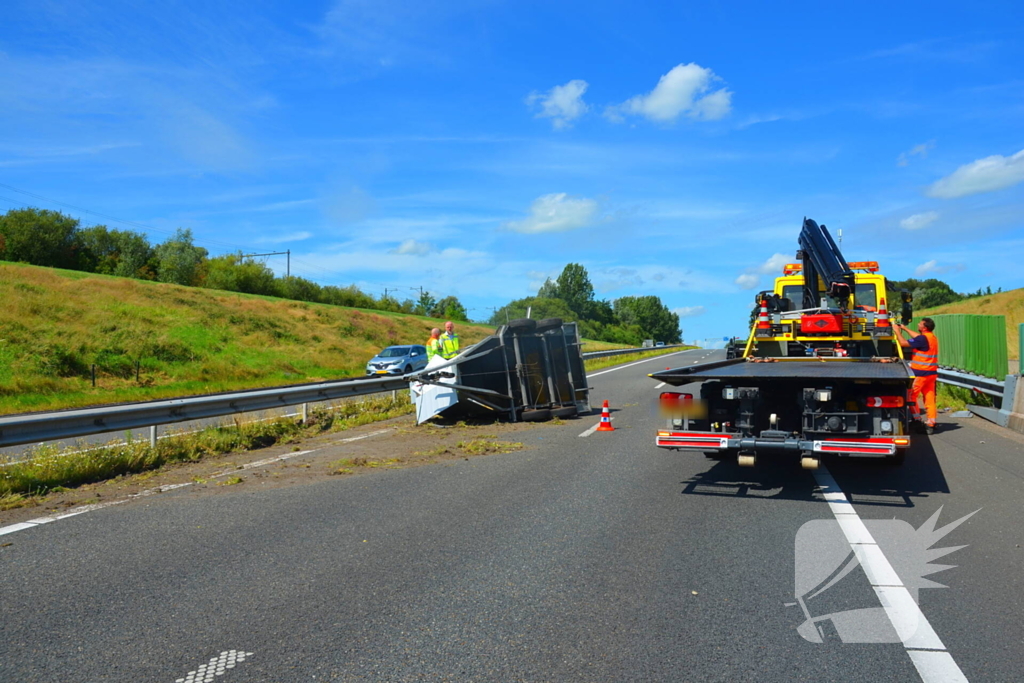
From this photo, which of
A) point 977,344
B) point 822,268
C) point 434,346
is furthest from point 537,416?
point 977,344

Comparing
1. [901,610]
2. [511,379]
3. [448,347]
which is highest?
[448,347]

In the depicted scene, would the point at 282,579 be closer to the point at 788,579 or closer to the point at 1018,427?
the point at 788,579

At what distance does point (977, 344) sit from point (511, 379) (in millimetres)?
10946

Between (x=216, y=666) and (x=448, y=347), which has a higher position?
(x=448, y=347)

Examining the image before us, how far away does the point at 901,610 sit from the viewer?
14.7 ft

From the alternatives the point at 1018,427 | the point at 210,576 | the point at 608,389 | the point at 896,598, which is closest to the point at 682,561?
the point at 896,598

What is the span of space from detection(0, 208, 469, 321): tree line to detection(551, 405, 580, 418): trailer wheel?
59.5 m

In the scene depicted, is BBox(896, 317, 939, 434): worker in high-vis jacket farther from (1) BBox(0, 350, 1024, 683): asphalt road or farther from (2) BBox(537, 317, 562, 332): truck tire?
(2) BBox(537, 317, 562, 332): truck tire

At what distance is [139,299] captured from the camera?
1795 inches

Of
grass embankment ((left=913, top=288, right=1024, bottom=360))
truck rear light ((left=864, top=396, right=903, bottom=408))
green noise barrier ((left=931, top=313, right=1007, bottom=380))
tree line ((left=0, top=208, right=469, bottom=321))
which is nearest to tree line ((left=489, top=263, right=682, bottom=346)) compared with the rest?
tree line ((left=0, top=208, right=469, bottom=321))

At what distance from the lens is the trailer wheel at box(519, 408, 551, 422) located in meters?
14.5

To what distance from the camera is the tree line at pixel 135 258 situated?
63406 mm

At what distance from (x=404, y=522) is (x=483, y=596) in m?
2.04

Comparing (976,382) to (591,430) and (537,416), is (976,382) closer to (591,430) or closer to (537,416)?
(591,430)
